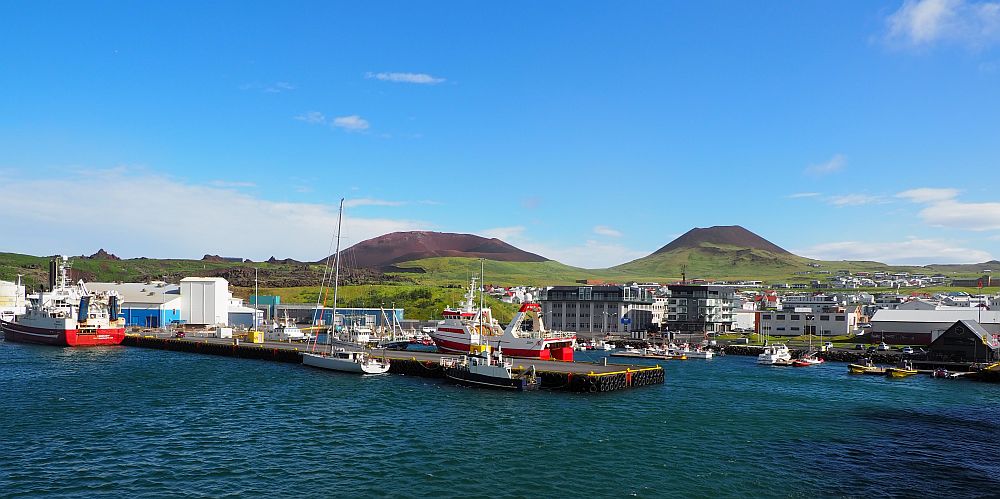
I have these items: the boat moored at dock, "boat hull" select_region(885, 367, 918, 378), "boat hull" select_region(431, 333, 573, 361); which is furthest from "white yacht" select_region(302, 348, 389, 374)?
"boat hull" select_region(885, 367, 918, 378)

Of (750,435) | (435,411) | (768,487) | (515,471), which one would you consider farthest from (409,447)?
(750,435)

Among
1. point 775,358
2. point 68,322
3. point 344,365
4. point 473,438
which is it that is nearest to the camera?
point 473,438

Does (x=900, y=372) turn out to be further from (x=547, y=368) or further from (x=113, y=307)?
(x=113, y=307)

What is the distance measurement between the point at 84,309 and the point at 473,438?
4053 inches

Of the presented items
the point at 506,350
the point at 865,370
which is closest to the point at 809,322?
the point at 865,370

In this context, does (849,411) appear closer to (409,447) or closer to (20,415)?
(409,447)

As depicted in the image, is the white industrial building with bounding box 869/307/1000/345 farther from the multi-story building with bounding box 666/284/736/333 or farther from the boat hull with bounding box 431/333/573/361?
the boat hull with bounding box 431/333/573/361

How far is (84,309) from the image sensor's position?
116 m

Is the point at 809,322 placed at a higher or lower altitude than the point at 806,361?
higher

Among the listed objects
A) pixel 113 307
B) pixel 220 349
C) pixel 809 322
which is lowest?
pixel 220 349

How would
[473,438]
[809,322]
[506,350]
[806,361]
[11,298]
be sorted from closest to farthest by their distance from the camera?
1. [473,438]
2. [506,350]
3. [806,361]
4. [809,322]
5. [11,298]

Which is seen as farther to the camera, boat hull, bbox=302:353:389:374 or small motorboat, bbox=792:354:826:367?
small motorboat, bbox=792:354:826:367

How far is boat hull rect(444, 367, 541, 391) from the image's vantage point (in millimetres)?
65188

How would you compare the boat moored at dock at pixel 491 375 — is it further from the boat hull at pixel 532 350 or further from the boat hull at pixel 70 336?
the boat hull at pixel 70 336
